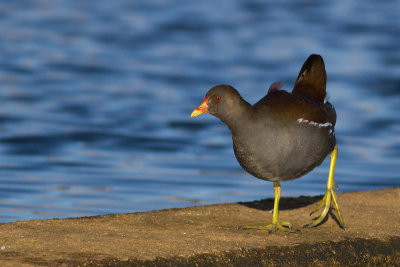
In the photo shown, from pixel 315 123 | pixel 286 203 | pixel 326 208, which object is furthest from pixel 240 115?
pixel 286 203

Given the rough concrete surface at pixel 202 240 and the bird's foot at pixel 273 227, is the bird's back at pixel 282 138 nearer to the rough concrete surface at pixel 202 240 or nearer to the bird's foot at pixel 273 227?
the bird's foot at pixel 273 227

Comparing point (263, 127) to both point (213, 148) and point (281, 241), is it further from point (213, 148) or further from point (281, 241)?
point (213, 148)

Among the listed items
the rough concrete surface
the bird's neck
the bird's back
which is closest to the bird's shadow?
the rough concrete surface

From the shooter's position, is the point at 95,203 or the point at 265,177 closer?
Answer: the point at 265,177

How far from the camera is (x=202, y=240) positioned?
670 centimetres

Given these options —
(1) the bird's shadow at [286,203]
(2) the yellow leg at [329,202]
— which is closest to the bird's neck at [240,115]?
(2) the yellow leg at [329,202]

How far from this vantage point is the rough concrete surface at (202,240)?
241 inches

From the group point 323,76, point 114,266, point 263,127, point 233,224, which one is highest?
point 323,76

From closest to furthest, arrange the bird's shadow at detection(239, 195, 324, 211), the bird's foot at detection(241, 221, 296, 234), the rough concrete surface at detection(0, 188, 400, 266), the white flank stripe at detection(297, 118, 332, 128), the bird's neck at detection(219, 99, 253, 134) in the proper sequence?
the rough concrete surface at detection(0, 188, 400, 266)
the bird's neck at detection(219, 99, 253, 134)
the white flank stripe at detection(297, 118, 332, 128)
the bird's foot at detection(241, 221, 296, 234)
the bird's shadow at detection(239, 195, 324, 211)

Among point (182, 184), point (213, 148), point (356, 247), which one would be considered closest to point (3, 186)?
point (182, 184)

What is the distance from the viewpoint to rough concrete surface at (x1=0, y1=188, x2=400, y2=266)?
611cm

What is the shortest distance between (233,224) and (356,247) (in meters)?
1.17

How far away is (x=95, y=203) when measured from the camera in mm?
9938

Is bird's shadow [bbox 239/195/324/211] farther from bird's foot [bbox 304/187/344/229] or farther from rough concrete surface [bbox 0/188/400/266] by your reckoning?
bird's foot [bbox 304/187/344/229]
